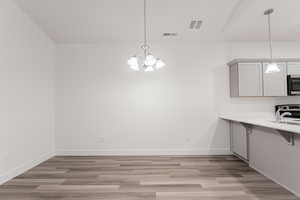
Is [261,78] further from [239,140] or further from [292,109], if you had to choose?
[239,140]

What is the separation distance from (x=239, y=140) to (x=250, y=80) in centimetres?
133

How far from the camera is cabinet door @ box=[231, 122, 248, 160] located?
3954mm

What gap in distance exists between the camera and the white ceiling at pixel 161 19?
3383 millimetres

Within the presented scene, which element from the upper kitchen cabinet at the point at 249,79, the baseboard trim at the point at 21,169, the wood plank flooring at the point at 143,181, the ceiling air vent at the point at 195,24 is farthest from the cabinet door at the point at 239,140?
the baseboard trim at the point at 21,169

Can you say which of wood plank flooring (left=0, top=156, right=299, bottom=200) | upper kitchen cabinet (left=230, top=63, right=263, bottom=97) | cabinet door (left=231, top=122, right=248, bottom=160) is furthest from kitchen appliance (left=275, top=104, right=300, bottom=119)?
wood plank flooring (left=0, top=156, right=299, bottom=200)

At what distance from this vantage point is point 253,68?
14.5ft

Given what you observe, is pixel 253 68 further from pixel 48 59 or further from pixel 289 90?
pixel 48 59

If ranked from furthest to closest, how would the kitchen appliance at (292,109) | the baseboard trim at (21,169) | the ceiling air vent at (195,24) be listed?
1. the kitchen appliance at (292,109)
2. the ceiling air vent at (195,24)
3. the baseboard trim at (21,169)

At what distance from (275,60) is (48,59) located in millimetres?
5031

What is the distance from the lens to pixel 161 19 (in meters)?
3.86

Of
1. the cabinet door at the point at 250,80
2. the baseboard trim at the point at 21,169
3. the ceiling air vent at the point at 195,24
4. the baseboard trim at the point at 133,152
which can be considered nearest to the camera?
the baseboard trim at the point at 21,169

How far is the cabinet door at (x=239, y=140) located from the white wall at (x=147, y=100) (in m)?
0.24

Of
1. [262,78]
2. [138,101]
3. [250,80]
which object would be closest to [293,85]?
[262,78]

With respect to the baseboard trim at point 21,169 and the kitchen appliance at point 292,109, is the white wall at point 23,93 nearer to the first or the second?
the baseboard trim at point 21,169
